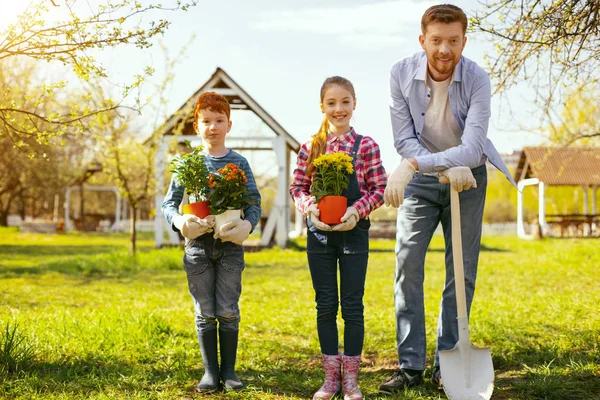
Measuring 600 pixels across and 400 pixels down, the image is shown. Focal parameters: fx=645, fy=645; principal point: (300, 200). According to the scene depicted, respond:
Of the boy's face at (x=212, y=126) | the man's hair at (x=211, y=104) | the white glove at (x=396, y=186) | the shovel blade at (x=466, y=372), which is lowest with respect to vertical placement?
the shovel blade at (x=466, y=372)

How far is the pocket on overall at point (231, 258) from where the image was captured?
350cm

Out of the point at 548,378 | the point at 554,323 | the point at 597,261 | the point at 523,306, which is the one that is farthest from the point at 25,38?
the point at 597,261

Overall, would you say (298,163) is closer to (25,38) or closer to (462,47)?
(462,47)

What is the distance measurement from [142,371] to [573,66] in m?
3.93

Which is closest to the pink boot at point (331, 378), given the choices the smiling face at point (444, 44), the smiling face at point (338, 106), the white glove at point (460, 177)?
the white glove at point (460, 177)

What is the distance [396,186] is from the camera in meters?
3.15

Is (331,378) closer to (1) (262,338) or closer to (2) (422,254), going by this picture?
(2) (422,254)

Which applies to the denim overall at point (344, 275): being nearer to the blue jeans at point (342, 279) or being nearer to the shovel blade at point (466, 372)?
the blue jeans at point (342, 279)

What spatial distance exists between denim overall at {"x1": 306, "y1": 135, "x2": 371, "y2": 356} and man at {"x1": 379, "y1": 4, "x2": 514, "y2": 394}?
310 millimetres

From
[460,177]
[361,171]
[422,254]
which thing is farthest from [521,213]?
[460,177]

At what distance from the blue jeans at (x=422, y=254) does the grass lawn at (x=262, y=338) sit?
27cm

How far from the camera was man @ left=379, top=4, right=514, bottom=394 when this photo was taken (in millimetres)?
3314

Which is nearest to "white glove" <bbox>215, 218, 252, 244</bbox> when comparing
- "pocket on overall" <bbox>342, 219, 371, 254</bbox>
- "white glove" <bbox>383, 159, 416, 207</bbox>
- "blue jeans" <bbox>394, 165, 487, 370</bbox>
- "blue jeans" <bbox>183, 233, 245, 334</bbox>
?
"blue jeans" <bbox>183, 233, 245, 334</bbox>

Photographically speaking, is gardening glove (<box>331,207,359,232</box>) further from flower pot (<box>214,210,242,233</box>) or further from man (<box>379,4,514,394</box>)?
flower pot (<box>214,210,242,233</box>)
